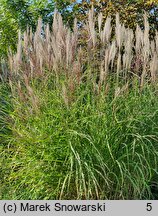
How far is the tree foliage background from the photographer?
24.1 ft

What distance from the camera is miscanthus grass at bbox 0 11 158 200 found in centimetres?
379

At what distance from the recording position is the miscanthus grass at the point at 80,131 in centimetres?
379

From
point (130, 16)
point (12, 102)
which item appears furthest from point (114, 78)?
point (130, 16)

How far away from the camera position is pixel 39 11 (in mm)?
7848

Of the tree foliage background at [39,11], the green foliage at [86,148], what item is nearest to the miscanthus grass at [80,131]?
the green foliage at [86,148]

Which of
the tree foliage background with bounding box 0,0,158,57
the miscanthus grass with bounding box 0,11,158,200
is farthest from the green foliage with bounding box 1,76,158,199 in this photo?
the tree foliage background with bounding box 0,0,158,57

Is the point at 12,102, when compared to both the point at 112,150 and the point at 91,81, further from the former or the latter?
the point at 112,150

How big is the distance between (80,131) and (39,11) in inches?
177

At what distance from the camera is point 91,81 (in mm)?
4102

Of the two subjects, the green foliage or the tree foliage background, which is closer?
the green foliage

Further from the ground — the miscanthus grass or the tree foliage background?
the tree foliage background

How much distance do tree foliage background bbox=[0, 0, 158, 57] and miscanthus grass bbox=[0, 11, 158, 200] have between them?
321cm

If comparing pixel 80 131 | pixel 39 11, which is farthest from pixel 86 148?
pixel 39 11

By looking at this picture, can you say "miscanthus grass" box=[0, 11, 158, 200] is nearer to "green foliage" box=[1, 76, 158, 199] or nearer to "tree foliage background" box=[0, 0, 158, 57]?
"green foliage" box=[1, 76, 158, 199]
